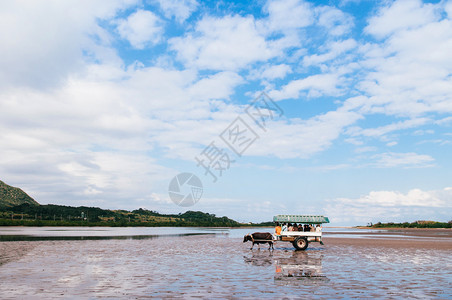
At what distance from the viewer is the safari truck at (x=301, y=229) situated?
32219 millimetres

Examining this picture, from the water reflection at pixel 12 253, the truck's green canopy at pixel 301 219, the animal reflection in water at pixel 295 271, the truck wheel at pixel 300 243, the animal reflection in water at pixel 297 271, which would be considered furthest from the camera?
the truck's green canopy at pixel 301 219

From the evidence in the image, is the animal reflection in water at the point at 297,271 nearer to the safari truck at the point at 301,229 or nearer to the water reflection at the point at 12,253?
the safari truck at the point at 301,229

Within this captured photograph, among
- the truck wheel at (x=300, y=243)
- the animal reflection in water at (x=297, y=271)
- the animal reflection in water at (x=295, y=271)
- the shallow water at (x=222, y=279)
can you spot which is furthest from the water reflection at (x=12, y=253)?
the truck wheel at (x=300, y=243)

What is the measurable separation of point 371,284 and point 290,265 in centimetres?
692

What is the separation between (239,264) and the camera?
21.9 m

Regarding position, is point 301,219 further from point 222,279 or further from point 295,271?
point 222,279

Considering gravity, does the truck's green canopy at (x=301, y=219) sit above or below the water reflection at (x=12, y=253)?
above

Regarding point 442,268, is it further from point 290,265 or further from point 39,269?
point 39,269

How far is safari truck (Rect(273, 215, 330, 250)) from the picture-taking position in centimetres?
3222

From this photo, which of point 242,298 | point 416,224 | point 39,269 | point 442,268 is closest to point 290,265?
point 442,268

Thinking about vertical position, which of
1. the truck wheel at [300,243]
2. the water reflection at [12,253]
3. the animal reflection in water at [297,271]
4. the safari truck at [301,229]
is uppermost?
the safari truck at [301,229]

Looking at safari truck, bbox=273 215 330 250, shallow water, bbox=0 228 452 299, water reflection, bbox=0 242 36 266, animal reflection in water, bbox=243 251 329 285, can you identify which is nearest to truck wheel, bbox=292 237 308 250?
safari truck, bbox=273 215 330 250

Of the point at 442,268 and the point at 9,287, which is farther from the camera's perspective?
the point at 442,268

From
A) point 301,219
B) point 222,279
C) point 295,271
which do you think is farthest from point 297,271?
point 301,219
